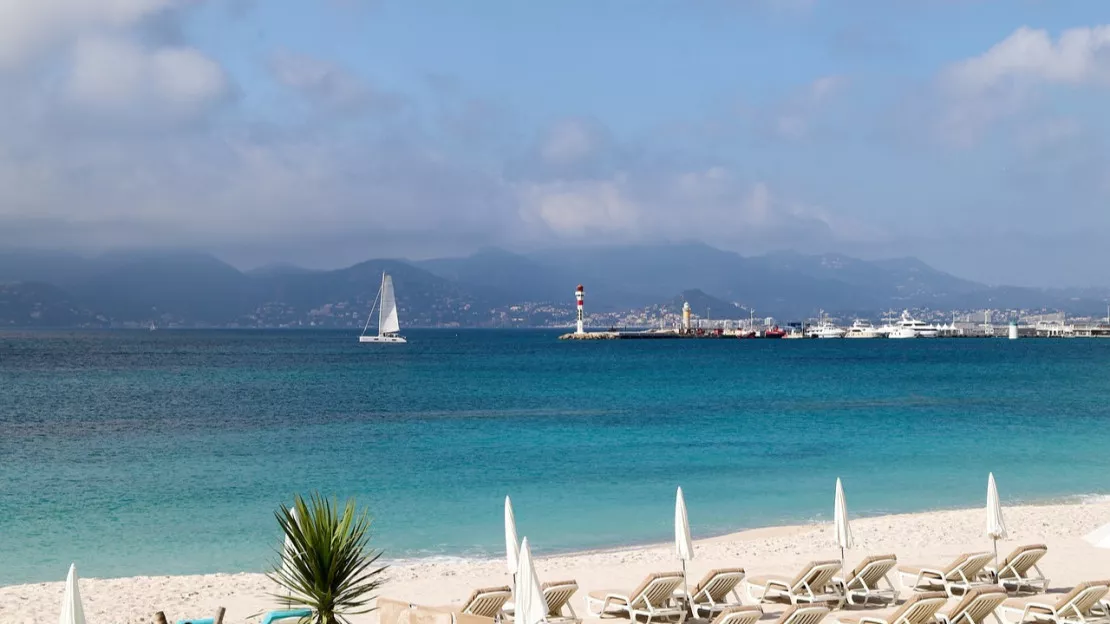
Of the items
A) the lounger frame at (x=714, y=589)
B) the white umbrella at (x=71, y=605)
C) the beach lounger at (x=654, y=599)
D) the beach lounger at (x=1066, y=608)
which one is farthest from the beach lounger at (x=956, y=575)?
the white umbrella at (x=71, y=605)

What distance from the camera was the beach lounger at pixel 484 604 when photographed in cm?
1167

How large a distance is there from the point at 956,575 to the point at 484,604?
5.92 meters

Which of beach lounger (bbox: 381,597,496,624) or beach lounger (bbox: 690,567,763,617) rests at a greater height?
beach lounger (bbox: 381,597,496,624)

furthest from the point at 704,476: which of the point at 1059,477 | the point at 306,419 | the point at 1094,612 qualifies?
the point at 306,419

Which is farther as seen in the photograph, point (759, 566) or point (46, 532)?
point (46, 532)

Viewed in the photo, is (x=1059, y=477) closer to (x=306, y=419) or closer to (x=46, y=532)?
(x=46, y=532)

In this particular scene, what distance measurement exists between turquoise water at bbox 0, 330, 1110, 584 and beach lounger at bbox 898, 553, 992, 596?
694 centimetres

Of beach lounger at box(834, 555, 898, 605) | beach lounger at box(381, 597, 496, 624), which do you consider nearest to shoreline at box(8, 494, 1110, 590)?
beach lounger at box(834, 555, 898, 605)

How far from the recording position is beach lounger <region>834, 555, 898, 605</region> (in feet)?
41.7

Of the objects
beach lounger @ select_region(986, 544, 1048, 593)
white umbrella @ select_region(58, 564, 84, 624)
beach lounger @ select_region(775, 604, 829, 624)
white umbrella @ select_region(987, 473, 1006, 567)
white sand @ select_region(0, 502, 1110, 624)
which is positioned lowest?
white sand @ select_region(0, 502, 1110, 624)

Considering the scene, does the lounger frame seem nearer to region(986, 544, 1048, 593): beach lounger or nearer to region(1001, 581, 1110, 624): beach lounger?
region(1001, 581, 1110, 624): beach lounger

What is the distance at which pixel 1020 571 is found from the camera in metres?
13.3

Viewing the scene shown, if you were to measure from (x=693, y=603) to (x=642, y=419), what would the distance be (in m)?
30.0

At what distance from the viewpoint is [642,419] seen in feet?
138
